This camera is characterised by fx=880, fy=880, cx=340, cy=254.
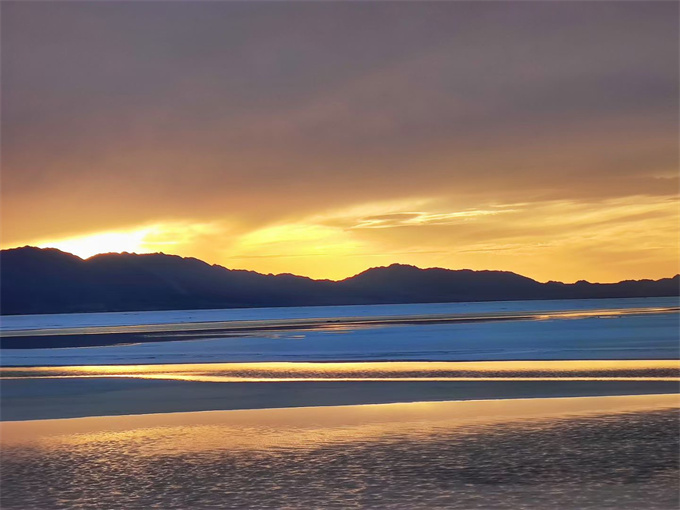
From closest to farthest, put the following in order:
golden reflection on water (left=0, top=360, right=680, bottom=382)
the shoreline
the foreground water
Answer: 1. the foreground water
2. the shoreline
3. golden reflection on water (left=0, top=360, right=680, bottom=382)

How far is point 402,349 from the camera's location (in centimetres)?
4700

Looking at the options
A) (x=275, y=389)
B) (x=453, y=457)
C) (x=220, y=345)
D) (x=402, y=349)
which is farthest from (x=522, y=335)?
(x=453, y=457)

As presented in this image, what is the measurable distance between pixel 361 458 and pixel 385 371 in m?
17.6

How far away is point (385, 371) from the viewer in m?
33.9

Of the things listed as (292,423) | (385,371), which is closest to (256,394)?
(292,423)

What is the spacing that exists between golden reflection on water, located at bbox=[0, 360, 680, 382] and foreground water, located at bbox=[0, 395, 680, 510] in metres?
7.48

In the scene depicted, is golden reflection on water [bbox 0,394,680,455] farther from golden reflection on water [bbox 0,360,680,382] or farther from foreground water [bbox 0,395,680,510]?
golden reflection on water [bbox 0,360,680,382]

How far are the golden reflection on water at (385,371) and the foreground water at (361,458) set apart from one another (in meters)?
7.48

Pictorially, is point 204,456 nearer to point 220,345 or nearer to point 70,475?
point 70,475

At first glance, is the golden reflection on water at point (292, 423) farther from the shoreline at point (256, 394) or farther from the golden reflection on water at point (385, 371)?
the golden reflection on water at point (385, 371)

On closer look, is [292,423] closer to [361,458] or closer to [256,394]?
[361,458]

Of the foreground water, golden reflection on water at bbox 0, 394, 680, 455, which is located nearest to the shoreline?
golden reflection on water at bbox 0, 394, 680, 455

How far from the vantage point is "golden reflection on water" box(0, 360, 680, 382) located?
30.8m

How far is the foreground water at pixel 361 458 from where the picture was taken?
13445 millimetres
